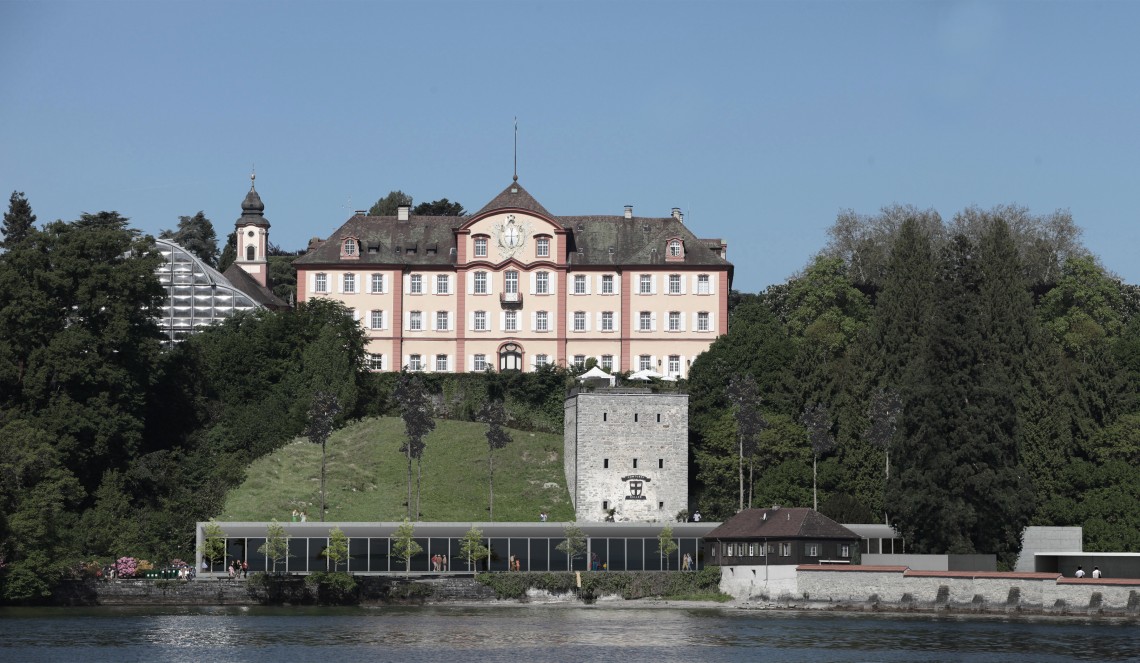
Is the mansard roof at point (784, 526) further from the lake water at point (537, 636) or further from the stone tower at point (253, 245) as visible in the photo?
the stone tower at point (253, 245)

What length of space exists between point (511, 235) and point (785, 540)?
35.1 meters

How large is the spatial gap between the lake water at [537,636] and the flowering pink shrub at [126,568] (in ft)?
10.5

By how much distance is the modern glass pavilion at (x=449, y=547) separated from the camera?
88.5m

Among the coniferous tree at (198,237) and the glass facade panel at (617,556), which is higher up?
the coniferous tree at (198,237)

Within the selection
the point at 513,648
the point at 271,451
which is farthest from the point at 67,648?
the point at 271,451

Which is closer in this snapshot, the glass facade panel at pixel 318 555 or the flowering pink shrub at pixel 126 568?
the flowering pink shrub at pixel 126 568

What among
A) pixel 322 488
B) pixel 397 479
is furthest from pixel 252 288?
pixel 322 488

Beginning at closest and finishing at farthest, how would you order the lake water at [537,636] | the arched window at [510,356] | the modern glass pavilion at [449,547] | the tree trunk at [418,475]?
the lake water at [537,636] → the modern glass pavilion at [449,547] → the tree trunk at [418,475] → the arched window at [510,356]

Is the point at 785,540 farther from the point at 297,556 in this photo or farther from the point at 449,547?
the point at 297,556

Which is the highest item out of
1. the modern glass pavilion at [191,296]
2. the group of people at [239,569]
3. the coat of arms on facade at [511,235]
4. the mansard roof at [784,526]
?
the coat of arms on facade at [511,235]

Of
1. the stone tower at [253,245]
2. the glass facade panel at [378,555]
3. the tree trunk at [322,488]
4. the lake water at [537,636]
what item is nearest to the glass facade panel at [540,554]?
the lake water at [537,636]

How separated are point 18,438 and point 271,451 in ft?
55.1

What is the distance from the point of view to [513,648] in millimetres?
70688

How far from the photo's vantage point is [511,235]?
4579 inches
